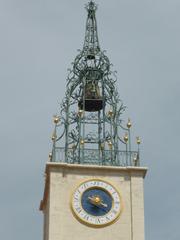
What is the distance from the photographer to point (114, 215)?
43.2 meters

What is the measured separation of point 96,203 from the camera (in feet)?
142

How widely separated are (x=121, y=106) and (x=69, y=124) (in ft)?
9.36

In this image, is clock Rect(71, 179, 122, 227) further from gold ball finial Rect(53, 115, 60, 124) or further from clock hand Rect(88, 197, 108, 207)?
gold ball finial Rect(53, 115, 60, 124)

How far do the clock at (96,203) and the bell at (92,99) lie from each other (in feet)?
16.7

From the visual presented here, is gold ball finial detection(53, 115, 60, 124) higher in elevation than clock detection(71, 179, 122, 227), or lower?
higher

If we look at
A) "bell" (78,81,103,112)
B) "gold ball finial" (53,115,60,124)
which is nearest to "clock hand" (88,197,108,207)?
"gold ball finial" (53,115,60,124)

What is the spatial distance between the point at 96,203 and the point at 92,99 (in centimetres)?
641

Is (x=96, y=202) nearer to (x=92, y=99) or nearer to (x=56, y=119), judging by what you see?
(x=56, y=119)

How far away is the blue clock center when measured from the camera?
43263mm

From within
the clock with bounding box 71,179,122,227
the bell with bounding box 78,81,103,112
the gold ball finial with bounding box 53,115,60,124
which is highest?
the bell with bounding box 78,81,103,112

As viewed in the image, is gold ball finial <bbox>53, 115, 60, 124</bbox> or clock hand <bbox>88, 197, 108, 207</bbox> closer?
clock hand <bbox>88, 197, 108, 207</bbox>

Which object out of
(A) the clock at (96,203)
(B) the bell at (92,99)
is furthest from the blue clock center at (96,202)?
(B) the bell at (92,99)

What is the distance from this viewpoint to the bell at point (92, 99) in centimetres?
4741

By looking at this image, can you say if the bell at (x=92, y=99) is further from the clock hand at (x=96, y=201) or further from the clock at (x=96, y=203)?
the clock hand at (x=96, y=201)
